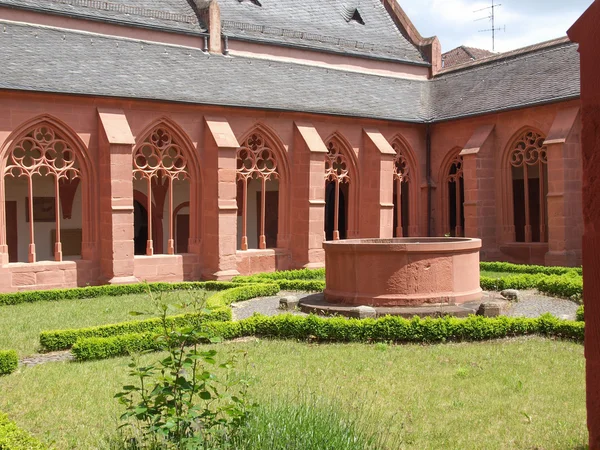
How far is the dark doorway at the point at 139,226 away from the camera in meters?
24.3

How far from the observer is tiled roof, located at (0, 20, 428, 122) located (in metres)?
17.1

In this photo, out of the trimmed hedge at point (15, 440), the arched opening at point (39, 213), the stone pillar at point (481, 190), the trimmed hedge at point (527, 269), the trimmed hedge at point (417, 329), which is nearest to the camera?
the trimmed hedge at point (15, 440)

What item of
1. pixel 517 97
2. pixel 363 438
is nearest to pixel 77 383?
pixel 363 438

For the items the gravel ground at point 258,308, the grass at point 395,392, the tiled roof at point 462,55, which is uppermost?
the tiled roof at point 462,55

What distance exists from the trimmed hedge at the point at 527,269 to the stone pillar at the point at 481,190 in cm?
220

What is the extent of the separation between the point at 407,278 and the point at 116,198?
7940mm

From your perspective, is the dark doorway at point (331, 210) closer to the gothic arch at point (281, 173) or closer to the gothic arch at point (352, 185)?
the gothic arch at point (352, 185)

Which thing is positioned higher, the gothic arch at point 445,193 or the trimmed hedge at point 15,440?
the gothic arch at point 445,193

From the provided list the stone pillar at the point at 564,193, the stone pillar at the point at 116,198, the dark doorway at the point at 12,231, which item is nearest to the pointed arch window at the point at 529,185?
the stone pillar at the point at 564,193

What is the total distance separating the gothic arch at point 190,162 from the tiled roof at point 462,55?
18.8 metres

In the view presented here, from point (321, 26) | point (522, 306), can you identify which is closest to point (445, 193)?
point (321, 26)

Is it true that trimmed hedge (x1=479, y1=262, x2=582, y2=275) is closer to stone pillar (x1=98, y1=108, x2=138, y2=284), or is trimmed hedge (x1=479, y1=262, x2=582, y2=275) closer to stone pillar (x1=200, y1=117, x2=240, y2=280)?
stone pillar (x1=200, y1=117, x2=240, y2=280)

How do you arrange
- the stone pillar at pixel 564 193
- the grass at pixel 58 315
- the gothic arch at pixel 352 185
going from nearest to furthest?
the grass at pixel 58 315
the stone pillar at pixel 564 193
the gothic arch at pixel 352 185

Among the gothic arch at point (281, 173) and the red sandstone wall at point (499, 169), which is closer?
the red sandstone wall at point (499, 169)
